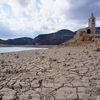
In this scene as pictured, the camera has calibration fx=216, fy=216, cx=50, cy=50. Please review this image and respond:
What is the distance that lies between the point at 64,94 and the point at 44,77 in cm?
150

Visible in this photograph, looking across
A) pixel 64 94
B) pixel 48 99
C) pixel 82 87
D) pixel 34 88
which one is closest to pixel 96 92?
pixel 82 87

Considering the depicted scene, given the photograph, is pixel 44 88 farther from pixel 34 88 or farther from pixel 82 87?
pixel 82 87

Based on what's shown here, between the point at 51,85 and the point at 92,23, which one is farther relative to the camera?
the point at 92,23

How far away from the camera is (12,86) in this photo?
5.24 m

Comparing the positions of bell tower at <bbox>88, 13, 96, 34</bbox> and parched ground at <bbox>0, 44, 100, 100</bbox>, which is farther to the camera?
bell tower at <bbox>88, 13, 96, 34</bbox>

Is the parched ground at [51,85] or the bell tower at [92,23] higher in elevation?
the bell tower at [92,23]

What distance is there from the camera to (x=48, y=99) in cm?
434

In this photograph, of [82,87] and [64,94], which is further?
[82,87]

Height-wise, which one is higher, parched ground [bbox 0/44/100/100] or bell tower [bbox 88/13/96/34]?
bell tower [bbox 88/13/96/34]

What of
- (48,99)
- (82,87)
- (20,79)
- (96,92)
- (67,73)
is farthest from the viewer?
(67,73)

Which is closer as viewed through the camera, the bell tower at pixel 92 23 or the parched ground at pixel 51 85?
the parched ground at pixel 51 85

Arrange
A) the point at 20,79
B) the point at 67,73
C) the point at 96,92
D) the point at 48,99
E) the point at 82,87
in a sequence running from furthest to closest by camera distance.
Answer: the point at 67,73 < the point at 20,79 < the point at 82,87 < the point at 96,92 < the point at 48,99

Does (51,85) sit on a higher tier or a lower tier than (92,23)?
lower

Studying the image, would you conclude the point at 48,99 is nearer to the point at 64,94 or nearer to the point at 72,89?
the point at 64,94
